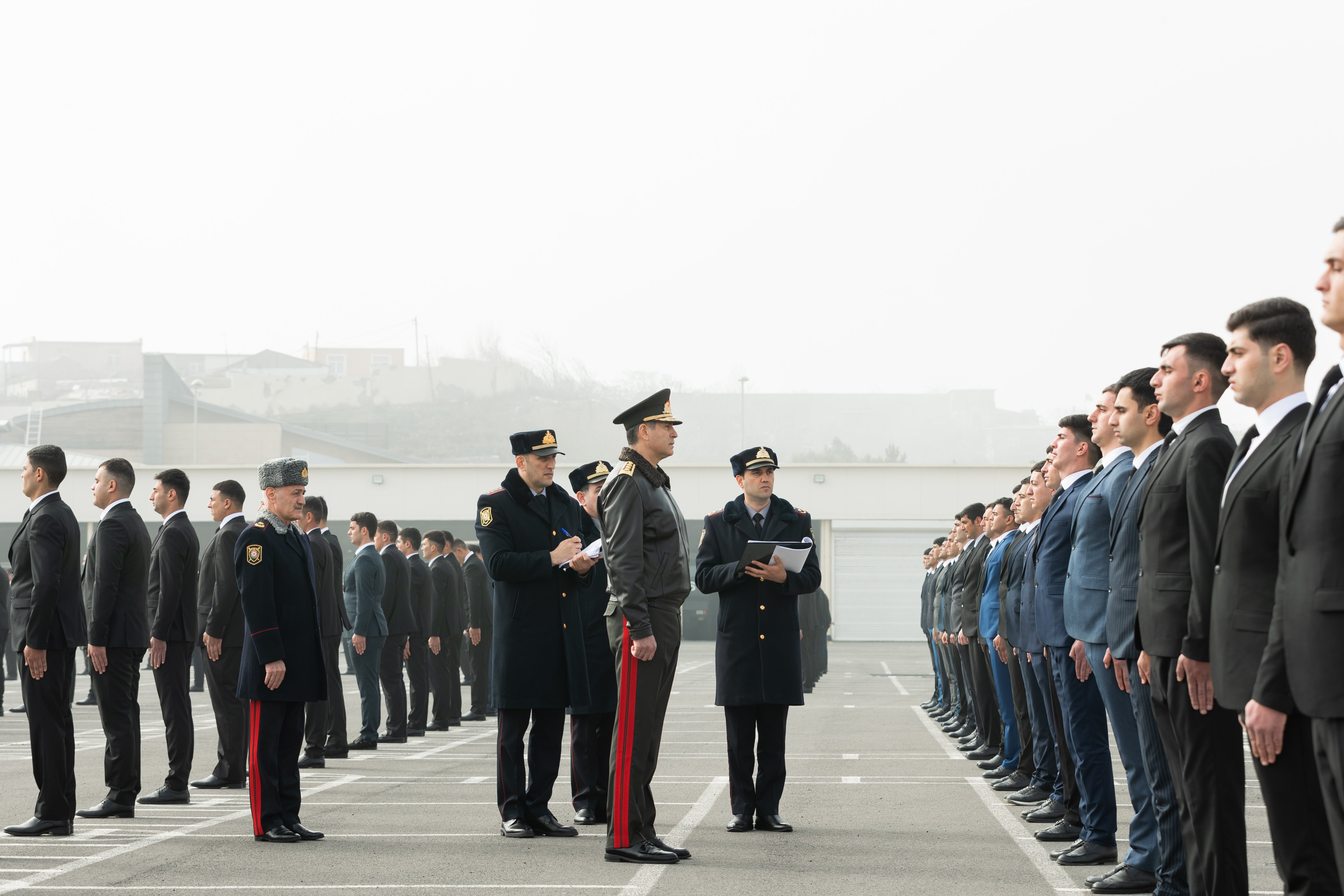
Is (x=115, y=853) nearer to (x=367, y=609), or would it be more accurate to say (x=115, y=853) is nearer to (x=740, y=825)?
(x=740, y=825)

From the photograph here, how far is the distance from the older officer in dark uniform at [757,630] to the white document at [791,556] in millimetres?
26

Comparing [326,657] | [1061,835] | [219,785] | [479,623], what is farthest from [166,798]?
[479,623]

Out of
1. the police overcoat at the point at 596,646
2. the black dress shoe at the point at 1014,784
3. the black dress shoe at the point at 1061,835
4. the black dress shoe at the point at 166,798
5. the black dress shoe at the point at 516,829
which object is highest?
the police overcoat at the point at 596,646

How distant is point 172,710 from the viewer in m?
9.09

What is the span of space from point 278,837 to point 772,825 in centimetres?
271

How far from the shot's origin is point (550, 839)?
7445mm

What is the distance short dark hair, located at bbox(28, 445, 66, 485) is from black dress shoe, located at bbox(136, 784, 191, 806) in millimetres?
2265

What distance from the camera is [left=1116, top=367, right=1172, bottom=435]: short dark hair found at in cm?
590

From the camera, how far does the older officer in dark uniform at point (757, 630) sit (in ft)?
25.4

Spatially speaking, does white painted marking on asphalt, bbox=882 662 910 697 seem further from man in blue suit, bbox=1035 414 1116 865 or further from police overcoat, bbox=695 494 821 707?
man in blue suit, bbox=1035 414 1116 865

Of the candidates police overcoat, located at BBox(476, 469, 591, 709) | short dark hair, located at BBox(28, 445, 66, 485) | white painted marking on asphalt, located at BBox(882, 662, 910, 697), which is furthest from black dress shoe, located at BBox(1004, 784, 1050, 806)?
white painted marking on asphalt, located at BBox(882, 662, 910, 697)

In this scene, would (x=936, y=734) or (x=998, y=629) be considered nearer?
(x=998, y=629)

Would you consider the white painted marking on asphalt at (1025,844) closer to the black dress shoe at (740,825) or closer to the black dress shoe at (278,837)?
the black dress shoe at (740,825)

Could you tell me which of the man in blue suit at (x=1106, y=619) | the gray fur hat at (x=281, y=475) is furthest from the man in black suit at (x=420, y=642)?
the man in blue suit at (x=1106, y=619)
